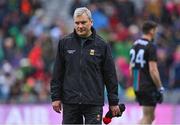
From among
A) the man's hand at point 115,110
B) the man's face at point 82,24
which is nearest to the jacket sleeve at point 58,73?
the man's face at point 82,24

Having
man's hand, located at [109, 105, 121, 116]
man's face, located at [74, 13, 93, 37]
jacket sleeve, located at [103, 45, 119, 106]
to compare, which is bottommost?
man's hand, located at [109, 105, 121, 116]

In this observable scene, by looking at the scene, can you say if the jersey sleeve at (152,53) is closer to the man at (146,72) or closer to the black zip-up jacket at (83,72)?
the man at (146,72)

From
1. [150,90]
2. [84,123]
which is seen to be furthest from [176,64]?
[84,123]

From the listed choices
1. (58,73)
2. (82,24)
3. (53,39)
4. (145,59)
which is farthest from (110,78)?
(53,39)

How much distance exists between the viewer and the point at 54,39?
72.5 feet

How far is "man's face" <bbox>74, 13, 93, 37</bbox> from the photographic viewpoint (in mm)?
10297

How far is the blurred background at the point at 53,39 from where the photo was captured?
20.2 m

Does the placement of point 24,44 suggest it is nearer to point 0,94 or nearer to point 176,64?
point 0,94

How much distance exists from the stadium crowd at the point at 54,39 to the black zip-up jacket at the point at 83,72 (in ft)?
29.6

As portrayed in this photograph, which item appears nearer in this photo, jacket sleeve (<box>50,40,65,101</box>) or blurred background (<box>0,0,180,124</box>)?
jacket sleeve (<box>50,40,65,101</box>)

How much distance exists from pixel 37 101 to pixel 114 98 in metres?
9.17

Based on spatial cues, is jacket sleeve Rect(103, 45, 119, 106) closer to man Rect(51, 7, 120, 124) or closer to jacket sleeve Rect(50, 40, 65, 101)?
man Rect(51, 7, 120, 124)

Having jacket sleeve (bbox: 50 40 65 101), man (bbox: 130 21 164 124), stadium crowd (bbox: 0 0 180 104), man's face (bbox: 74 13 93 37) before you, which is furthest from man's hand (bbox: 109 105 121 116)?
stadium crowd (bbox: 0 0 180 104)

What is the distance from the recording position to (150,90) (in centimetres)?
1461
